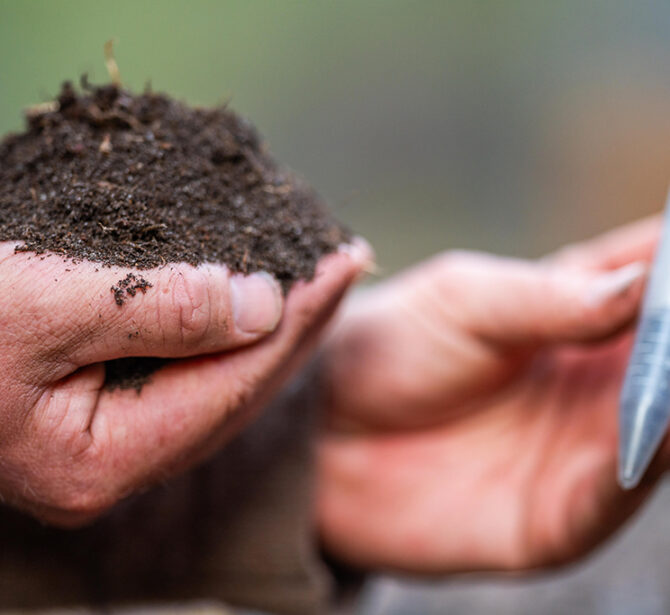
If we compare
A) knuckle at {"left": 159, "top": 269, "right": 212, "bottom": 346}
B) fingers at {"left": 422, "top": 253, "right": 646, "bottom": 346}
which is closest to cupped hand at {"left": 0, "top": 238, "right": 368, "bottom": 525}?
knuckle at {"left": 159, "top": 269, "right": 212, "bottom": 346}

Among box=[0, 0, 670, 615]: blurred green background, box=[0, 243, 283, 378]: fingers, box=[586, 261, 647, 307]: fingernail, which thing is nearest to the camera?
box=[0, 243, 283, 378]: fingers

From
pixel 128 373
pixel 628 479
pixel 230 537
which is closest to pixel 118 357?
pixel 128 373

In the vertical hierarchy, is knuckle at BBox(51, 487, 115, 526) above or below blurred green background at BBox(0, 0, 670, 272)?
below

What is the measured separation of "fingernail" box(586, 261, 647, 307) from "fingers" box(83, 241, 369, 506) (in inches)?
13.4

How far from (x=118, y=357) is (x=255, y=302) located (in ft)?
0.43

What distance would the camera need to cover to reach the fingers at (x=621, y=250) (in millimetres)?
1011

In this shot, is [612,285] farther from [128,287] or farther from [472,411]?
[128,287]

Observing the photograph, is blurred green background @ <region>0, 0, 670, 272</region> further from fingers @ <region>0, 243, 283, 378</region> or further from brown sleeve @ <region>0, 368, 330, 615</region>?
fingers @ <region>0, 243, 283, 378</region>

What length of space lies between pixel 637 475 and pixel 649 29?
206cm

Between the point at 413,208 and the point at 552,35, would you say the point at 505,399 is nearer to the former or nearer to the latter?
the point at 413,208

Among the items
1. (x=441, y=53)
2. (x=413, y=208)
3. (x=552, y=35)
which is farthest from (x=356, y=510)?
(x=552, y=35)

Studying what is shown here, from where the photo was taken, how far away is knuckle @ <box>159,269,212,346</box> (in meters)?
0.52

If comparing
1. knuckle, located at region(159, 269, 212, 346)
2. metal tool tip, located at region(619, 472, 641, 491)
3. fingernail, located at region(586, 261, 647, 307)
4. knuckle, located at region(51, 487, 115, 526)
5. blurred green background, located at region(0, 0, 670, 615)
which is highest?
blurred green background, located at region(0, 0, 670, 615)

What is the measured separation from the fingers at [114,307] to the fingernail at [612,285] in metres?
0.50
